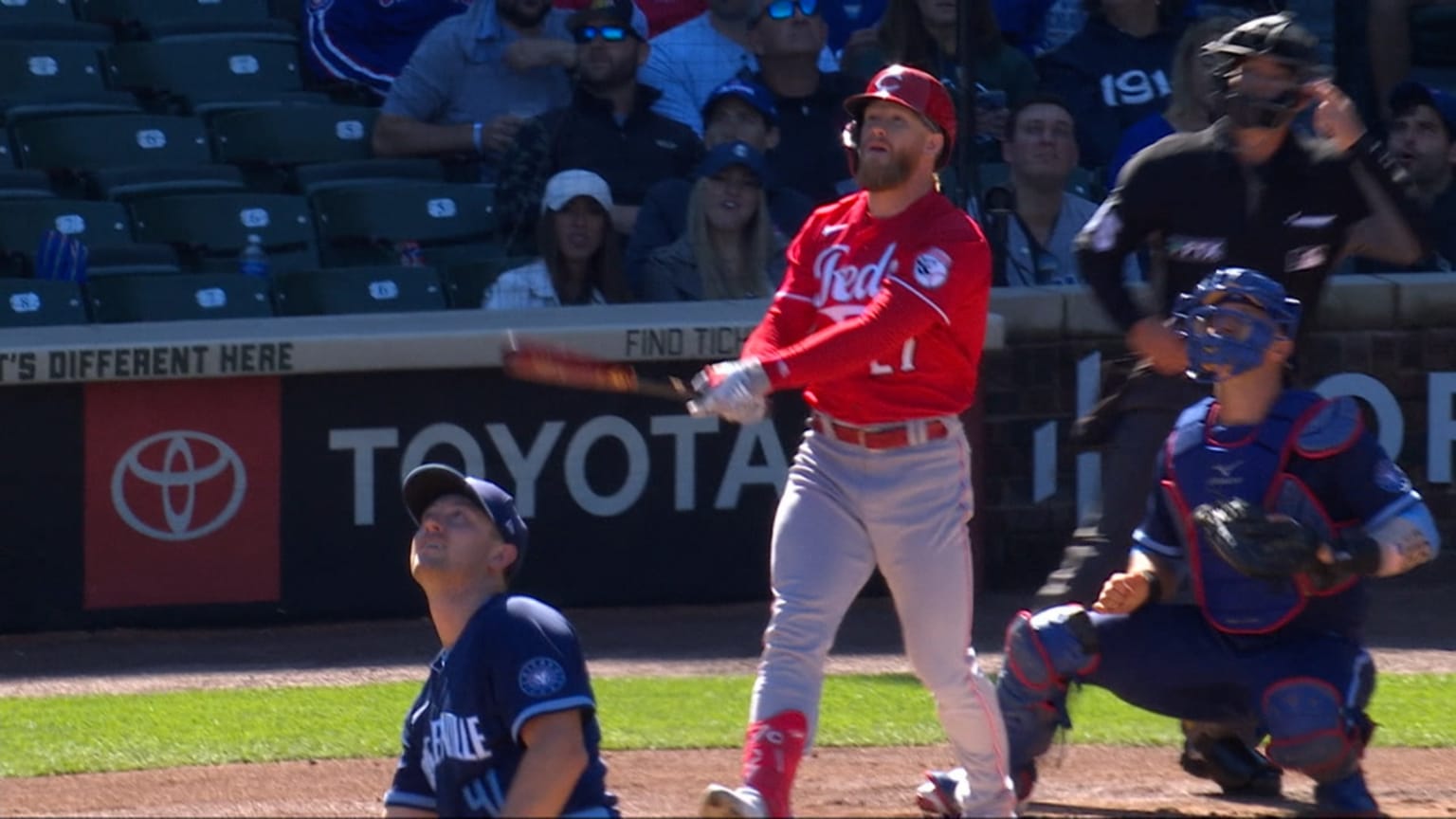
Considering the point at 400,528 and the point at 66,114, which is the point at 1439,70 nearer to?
the point at 400,528

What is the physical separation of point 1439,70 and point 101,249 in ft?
19.6

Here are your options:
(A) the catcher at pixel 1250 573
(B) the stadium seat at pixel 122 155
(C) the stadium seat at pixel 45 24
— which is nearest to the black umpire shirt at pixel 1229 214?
(A) the catcher at pixel 1250 573

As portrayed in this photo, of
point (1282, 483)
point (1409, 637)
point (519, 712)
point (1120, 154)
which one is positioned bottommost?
point (1409, 637)

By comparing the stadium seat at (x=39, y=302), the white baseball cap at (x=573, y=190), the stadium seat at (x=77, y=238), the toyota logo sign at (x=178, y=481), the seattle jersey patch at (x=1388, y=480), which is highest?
the white baseball cap at (x=573, y=190)

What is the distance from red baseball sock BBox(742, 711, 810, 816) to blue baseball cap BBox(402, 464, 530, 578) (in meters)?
0.75

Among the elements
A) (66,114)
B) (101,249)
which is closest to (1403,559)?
(101,249)

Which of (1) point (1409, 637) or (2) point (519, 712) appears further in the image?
(1) point (1409, 637)

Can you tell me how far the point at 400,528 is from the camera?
7703 mm

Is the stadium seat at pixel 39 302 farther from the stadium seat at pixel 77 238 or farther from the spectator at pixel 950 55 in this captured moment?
the spectator at pixel 950 55

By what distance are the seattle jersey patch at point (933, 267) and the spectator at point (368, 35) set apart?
5764mm

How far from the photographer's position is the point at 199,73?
9742 millimetres

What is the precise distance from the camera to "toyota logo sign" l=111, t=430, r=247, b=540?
7488 millimetres

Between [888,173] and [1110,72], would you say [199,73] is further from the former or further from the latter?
[888,173]

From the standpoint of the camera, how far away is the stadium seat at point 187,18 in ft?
32.6
